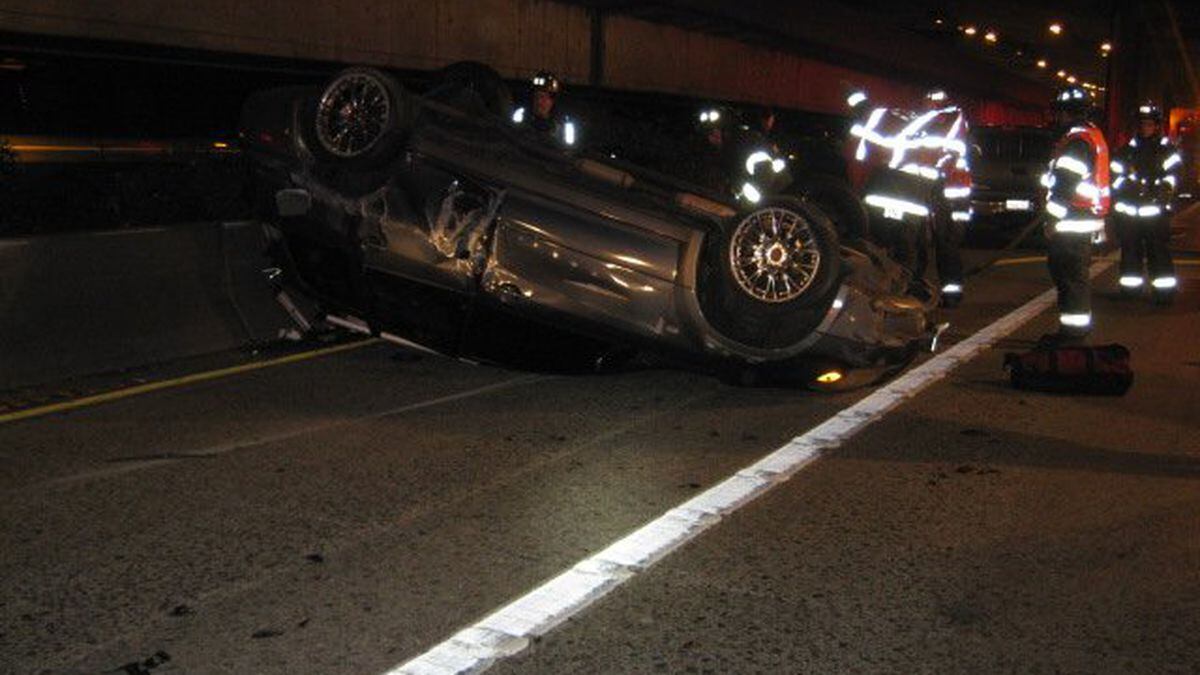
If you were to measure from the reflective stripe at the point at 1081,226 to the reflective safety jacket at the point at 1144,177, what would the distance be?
3101mm

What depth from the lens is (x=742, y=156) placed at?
10.6 metres

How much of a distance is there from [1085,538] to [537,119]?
6599 millimetres

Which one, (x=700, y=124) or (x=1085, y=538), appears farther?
(x=700, y=124)

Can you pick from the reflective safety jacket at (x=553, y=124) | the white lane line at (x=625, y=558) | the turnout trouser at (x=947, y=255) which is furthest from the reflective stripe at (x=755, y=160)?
the white lane line at (x=625, y=558)

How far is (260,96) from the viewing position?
23.1 feet

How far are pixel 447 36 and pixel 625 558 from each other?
14.2m

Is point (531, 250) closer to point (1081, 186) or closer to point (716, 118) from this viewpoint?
point (716, 118)

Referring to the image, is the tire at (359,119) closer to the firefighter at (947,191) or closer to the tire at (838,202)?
the tire at (838,202)

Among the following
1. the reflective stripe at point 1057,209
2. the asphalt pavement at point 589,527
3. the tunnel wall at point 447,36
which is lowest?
the asphalt pavement at point 589,527

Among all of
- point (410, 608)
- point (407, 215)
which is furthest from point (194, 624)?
point (407, 215)

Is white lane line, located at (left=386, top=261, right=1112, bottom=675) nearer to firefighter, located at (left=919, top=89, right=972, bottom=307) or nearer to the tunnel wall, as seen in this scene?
firefighter, located at (left=919, top=89, right=972, bottom=307)

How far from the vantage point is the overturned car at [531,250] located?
656 cm

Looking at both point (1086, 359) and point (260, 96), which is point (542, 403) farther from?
point (1086, 359)

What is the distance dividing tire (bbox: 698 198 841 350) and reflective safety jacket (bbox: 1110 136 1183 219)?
6827 mm
